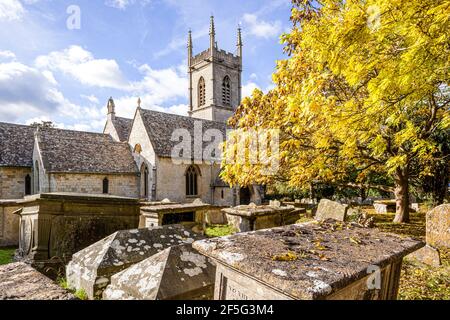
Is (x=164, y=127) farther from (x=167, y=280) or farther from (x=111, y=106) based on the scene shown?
(x=167, y=280)

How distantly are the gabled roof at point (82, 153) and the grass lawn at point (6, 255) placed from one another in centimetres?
1027

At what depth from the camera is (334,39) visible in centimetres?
346

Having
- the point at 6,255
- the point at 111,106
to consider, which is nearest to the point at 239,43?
the point at 111,106

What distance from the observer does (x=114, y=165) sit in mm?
20422

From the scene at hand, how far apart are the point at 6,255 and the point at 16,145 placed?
1696 centimetres

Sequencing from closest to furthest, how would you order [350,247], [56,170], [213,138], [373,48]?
1. [350,247]
2. [373,48]
3. [56,170]
4. [213,138]

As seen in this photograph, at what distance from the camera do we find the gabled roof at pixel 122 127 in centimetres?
2577

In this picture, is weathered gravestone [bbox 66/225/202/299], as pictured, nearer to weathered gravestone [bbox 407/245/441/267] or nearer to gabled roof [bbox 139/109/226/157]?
weathered gravestone [bbox 407/245/441/267]

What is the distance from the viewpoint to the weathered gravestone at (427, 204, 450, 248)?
7.30 metres

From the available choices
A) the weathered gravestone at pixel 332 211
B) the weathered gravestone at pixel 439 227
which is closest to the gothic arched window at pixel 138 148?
the weathered gravestone at pixel 332 211

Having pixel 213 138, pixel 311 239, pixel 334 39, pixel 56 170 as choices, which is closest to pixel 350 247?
pixel 311 239

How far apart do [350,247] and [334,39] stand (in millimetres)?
2603
